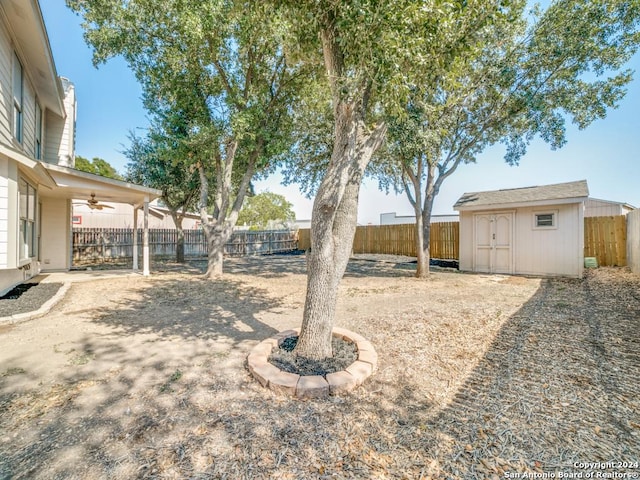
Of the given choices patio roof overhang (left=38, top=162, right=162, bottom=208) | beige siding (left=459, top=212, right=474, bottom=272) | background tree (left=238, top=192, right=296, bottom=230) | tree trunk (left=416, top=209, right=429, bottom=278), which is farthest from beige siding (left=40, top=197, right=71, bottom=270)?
background tree (left=238, top=192, right=296, bottom=230)

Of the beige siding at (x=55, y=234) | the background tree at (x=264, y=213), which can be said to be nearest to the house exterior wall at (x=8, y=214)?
the beige siding at (x=55, y=234)

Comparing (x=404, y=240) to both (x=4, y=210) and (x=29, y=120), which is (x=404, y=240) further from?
(x=29, y=120)

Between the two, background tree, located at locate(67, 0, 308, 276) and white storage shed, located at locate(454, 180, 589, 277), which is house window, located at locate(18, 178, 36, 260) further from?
white storage shed, located at locate(454, 180, 589, 277)

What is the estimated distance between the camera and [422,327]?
13.8 ft

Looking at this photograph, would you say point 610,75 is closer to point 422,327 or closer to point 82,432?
point 422,327

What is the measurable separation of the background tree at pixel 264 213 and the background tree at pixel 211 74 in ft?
92.9

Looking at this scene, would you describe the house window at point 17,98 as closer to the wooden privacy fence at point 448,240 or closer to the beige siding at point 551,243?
the wooden privacy fence at point 448,240

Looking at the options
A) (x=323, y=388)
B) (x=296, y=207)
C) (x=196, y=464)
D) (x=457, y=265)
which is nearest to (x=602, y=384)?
(x=323, y=388)

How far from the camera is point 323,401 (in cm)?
240

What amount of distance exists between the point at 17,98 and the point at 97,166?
3153 cm

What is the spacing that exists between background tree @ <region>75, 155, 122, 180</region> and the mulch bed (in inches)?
1077

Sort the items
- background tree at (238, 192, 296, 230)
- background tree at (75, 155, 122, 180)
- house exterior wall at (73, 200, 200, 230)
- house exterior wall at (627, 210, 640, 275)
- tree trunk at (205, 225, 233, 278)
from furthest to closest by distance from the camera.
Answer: background tree at (238, 192, 296, 230), background tree at (75, 155, 122, 180), house exterior wall at (73, 200, 200, 230), tree trunk at (205, 225, 233, 278), house exterior wall at (627, 210, 640, 275)

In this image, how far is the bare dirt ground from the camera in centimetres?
179

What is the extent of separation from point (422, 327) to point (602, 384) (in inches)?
74.6
